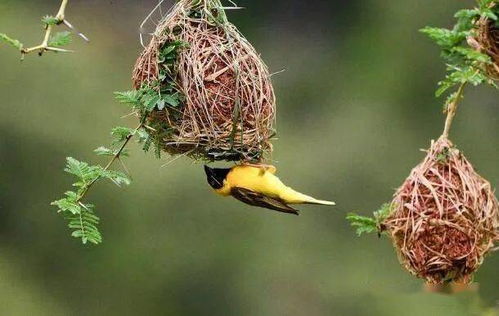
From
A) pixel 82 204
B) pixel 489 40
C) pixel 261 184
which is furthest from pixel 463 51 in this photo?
pixel 82 204

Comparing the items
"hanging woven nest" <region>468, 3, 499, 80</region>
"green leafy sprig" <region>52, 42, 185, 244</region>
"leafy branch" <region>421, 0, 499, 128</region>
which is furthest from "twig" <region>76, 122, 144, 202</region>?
"hanging woven nest" <region>468, 3, 499, 80</region>

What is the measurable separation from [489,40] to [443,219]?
1.39ft

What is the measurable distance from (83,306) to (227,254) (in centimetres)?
95

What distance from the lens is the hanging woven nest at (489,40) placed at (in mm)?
2379

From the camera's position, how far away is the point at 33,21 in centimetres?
569

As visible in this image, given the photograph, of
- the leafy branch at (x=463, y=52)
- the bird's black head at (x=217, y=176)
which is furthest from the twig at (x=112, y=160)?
the leafy branch at (x=463, y=52)

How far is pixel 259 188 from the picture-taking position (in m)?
2.40

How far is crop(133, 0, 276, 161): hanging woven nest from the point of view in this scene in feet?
7.93

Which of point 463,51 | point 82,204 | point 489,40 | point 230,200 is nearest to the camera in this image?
point 463,51

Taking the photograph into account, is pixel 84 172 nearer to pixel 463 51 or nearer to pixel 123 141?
pixel 123 141

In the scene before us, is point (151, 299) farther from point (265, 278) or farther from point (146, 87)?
point (146, 87)

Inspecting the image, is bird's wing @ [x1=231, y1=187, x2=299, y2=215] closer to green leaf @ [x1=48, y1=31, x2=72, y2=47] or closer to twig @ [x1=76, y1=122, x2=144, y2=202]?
twig @ [x1=76, y1=122, x2=144, y2=202]

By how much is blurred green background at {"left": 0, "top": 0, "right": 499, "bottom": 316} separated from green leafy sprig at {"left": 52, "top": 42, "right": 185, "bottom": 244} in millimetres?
3272

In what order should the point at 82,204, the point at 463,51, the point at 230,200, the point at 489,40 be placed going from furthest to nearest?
the point at 230,200 → the point at 489,40 → the point at 82,204 → the point at 463,51
